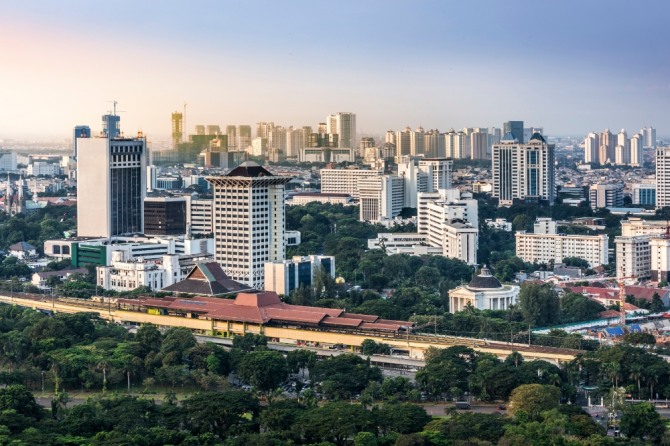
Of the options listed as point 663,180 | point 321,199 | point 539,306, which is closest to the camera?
point 539,306

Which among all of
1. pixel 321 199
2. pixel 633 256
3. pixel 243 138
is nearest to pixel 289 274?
pixel 633 256

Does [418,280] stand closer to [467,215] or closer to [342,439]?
[467,215]

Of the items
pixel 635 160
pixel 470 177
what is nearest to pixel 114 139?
pixel 470 177

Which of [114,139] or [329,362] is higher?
[114,139]

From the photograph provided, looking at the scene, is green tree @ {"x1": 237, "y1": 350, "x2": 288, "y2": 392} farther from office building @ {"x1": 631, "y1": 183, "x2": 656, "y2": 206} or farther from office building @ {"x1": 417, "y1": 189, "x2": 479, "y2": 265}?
office building @ {"x1": 631, "y1": 183, "x2": 656, "y2": 206}

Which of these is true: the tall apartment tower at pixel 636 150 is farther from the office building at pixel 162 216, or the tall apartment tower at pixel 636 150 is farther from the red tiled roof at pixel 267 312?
the red tiled roof at pixel 267 312

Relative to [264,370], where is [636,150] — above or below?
above

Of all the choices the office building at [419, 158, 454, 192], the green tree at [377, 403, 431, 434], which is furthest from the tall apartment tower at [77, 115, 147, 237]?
the green tree at [377, 403, 431, 434]

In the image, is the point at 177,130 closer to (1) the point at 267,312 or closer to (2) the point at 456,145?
(2) the point at 456,145
